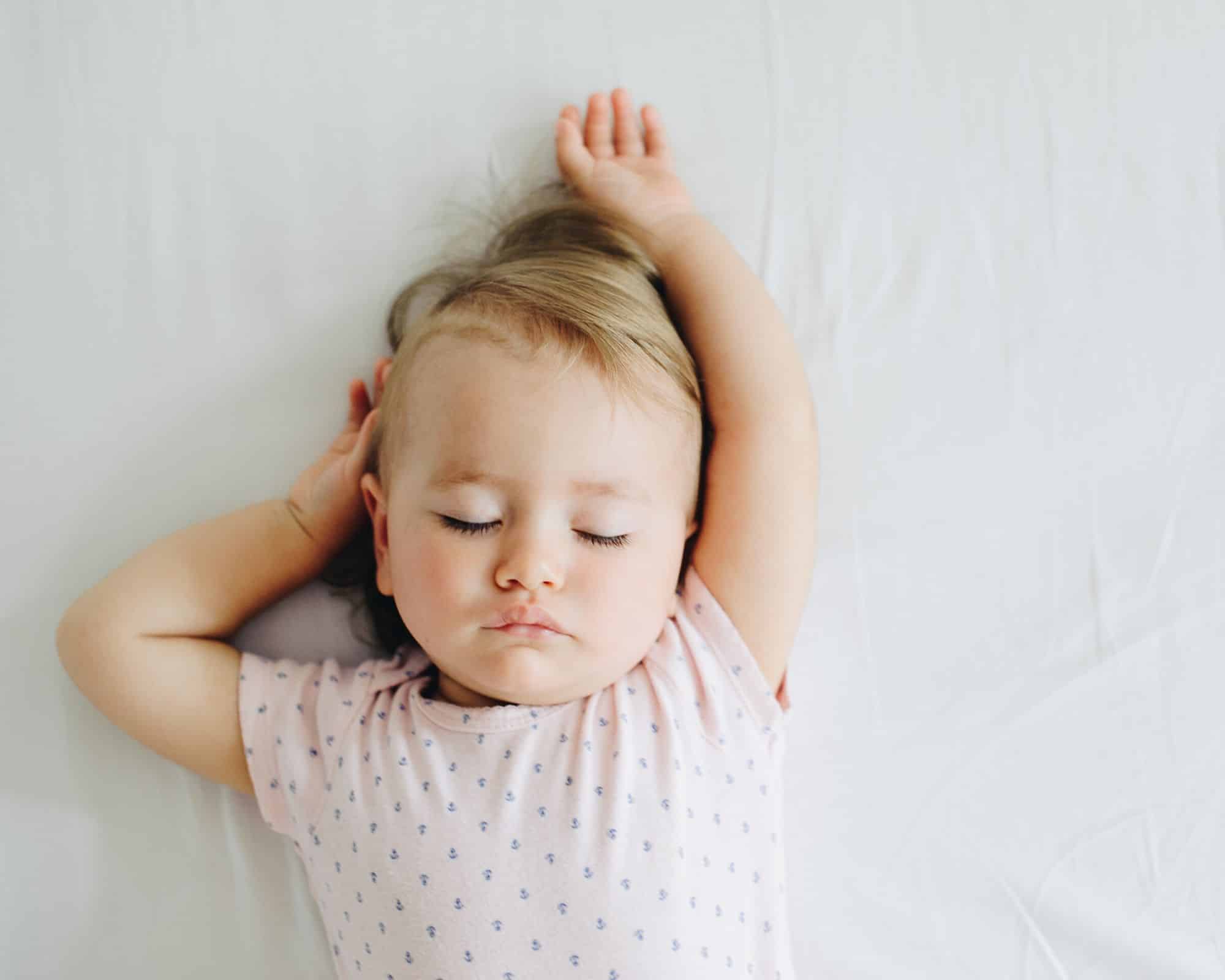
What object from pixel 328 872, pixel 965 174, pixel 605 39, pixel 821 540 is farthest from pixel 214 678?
pixel 965 174

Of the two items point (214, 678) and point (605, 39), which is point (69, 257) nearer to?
point (214, 678)

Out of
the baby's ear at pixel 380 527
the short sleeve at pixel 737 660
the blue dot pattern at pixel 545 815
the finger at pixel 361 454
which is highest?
the finger at pixel 361 454

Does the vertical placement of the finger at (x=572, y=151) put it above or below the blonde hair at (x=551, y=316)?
above

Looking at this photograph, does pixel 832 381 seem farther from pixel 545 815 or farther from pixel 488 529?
pixel 545 815

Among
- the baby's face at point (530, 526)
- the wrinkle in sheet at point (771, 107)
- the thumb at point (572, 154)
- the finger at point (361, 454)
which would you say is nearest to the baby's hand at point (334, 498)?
the finger at point (361, 454)

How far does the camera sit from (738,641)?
3.30 ft

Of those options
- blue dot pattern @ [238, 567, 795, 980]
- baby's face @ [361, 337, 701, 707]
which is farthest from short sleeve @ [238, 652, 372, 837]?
baby's face @ [361, 337, 701, 707]

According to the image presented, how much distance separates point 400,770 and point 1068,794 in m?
0.62

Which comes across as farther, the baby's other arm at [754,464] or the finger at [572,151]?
the finger at [572,151]

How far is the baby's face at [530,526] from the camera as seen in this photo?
0.92 meters

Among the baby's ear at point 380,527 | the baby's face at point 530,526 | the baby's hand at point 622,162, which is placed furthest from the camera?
the baby's hand at point 622,162

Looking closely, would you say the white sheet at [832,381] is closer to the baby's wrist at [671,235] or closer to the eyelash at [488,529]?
the baby's wrist at [671,235]

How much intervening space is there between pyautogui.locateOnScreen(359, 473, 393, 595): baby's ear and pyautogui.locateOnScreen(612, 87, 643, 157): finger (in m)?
0.44

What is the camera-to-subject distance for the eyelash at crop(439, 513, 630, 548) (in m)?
0.93
